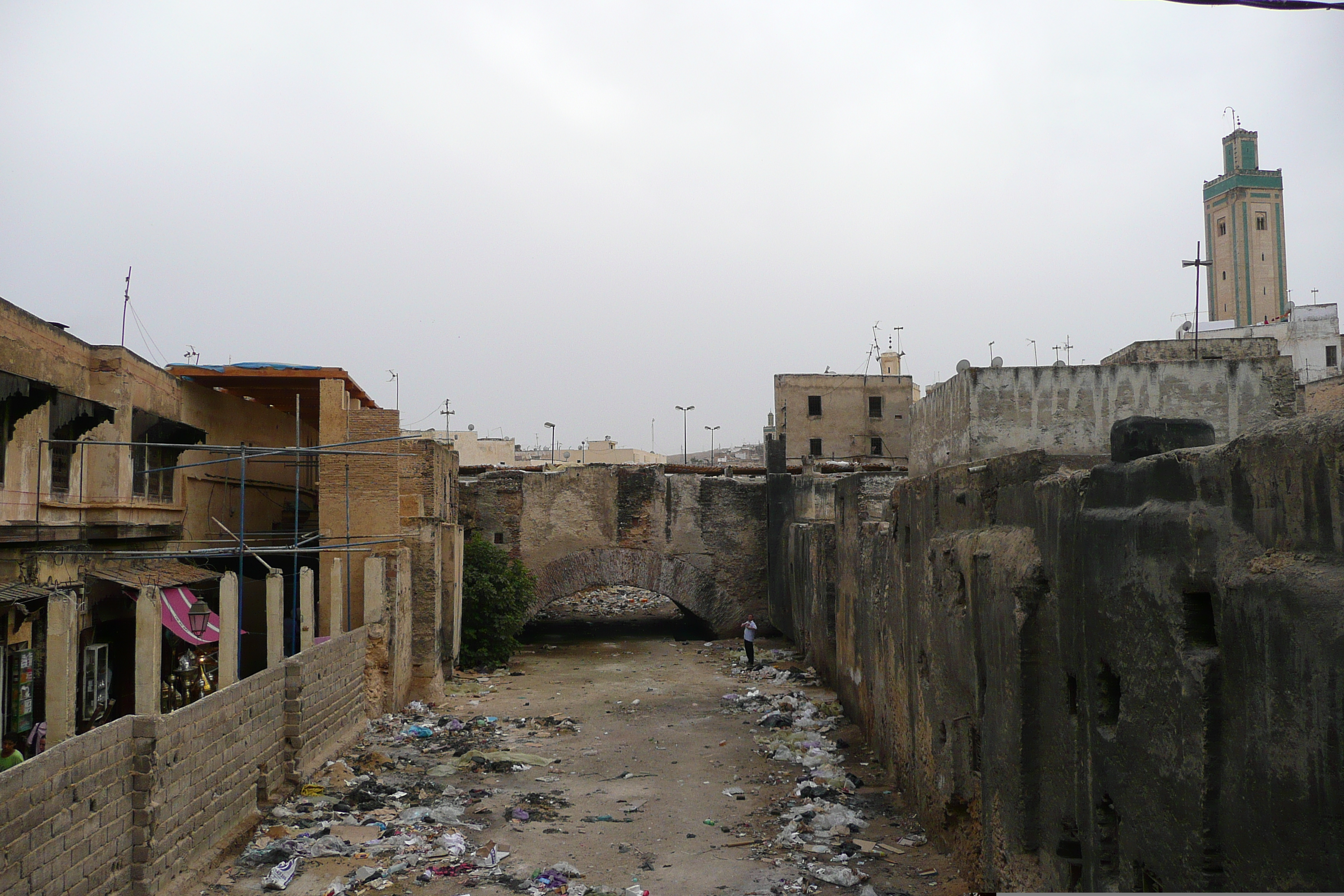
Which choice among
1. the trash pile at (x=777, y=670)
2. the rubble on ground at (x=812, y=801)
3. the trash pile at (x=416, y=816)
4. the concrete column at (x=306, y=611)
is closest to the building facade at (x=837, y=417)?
the trash pile at (x=777, y=670)

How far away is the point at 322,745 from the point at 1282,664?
926cm

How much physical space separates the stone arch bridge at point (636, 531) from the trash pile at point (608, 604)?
14.3 feet

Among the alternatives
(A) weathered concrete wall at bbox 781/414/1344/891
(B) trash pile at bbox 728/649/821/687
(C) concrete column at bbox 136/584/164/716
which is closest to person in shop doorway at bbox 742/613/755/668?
(B) trash pile at bbox 728/649/821/687

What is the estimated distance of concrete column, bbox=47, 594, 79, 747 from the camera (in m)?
6.40

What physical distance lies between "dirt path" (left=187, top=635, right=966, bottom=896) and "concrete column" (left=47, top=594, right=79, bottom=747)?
164 cm

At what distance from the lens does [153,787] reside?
6625 millimetres

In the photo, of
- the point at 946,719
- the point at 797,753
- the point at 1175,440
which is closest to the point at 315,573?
the point at 797,753

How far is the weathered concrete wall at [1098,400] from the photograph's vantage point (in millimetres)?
15945

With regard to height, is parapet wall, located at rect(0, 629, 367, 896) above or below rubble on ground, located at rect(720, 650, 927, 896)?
above

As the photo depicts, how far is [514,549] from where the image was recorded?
19.5 m

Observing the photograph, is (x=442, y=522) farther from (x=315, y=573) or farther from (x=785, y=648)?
(x=785, y=648)

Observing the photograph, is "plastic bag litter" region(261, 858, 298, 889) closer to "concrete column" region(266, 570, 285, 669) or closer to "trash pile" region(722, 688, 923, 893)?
"concrete column" region(266, 570, 285, 669)

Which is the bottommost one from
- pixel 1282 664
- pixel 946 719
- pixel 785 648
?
pixel 785 648

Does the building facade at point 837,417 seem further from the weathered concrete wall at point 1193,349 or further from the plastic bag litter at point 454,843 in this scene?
the plastic bag litter at point 454,843
